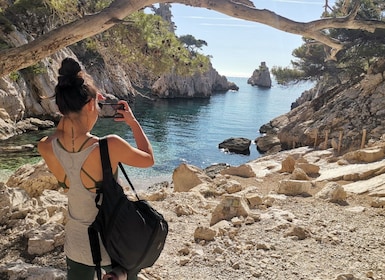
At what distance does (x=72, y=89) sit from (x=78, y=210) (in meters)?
0.71

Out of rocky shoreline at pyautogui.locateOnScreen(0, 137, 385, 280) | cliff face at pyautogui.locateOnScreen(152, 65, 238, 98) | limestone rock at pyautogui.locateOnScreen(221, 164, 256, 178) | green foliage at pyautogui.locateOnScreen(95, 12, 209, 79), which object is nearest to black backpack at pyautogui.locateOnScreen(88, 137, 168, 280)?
rocky shoreline at pyautogui.locateOnScreen(0, 137, 385, 280)

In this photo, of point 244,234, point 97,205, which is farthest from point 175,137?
point 97,205

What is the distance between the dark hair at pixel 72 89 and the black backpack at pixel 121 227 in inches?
10.5

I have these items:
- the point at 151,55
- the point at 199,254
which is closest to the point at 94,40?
the point at 151,55

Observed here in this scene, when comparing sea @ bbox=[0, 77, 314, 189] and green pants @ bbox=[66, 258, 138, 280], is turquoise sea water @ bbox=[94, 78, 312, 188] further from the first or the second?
green pants @ bbox=[66, 258, 138, 280]

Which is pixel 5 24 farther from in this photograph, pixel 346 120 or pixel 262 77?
pixel 262 77

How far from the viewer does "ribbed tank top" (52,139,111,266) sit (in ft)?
6.86

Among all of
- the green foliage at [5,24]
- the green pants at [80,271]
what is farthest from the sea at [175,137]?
the green pants at [80,271]

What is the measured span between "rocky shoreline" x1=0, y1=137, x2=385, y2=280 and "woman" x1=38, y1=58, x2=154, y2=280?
1.82 metres

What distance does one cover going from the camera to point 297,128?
25359 mm

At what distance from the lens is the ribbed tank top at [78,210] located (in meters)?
2.09

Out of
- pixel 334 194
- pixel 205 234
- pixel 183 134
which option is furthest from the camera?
pixel 183 134

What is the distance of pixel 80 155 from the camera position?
6.70ft

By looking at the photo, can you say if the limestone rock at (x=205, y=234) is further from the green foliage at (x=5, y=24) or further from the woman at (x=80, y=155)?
the green foliage at (x=5, y=24)
